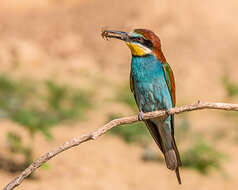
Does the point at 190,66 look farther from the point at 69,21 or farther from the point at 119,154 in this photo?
the point at 119,154

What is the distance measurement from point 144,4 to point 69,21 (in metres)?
1.45

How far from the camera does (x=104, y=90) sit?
7551mm

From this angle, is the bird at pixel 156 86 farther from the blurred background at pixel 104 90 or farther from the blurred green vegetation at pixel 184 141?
the blurred green vegetation at pixel 184 141

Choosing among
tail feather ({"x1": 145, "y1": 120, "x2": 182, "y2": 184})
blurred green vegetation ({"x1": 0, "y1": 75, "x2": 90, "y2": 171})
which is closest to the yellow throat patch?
tail feather ({"x1": 145, "y1": 120, "x2": 182, "y2": 184})

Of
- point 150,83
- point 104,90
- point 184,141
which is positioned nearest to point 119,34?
point 150,83

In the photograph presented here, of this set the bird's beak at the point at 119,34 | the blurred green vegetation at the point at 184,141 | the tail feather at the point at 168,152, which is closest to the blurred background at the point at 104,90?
the blurred green vegetation at the point at 184,141

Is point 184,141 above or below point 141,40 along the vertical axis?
below

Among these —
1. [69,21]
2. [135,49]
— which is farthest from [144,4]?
[135,49]

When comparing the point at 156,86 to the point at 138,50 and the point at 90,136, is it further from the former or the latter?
the point at 90,136

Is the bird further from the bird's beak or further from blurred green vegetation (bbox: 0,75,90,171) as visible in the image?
blurred green vegetation (bbox: 0,75,90,171)

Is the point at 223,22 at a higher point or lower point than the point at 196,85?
higher

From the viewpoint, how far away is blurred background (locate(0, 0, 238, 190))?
Answer: 15.6ft

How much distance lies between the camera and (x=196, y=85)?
7.93m

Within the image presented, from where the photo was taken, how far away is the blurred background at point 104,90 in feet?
15.6
